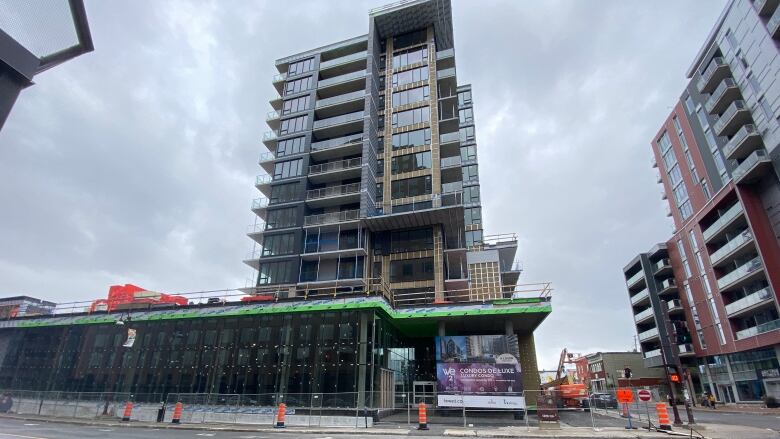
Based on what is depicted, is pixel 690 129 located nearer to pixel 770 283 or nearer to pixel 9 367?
pixel 770 283

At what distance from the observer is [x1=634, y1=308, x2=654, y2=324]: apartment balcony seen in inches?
2722

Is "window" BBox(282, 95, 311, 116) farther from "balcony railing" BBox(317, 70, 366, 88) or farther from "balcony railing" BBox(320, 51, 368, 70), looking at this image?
"balcony railing" BBox(320, 51, 368, 70)

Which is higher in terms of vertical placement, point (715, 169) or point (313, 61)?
point (313, 61)

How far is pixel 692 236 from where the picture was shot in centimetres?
5697

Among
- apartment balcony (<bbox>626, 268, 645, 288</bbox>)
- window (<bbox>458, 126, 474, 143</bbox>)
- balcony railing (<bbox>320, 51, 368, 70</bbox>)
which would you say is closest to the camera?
balcony railing (<bbox>320, 51, 368, 70</bbox>)

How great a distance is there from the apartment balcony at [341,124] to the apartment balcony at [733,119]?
140 ft

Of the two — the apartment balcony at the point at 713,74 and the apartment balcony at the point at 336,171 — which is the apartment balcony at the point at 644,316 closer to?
the apartment balcony at the point at 713,74

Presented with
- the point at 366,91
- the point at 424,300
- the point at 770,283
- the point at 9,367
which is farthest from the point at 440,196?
the point at 9,367

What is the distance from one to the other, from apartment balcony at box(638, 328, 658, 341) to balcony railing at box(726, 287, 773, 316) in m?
20.2

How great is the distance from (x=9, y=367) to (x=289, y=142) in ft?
116

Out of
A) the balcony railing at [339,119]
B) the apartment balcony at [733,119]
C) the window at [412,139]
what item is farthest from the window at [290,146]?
the apartment balcony at [733,119]

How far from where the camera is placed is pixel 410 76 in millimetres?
51594

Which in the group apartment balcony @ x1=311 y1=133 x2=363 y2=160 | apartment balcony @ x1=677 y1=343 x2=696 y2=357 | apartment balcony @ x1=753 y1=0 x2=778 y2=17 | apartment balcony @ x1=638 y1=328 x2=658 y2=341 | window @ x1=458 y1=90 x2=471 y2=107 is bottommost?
apartment balcony @ x1=677 y1=343 x2=696 y2=357

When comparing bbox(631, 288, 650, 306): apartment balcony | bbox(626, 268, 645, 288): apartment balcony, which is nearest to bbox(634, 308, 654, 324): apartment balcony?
bbox(631, 288, 650, 306): apartment balcony
